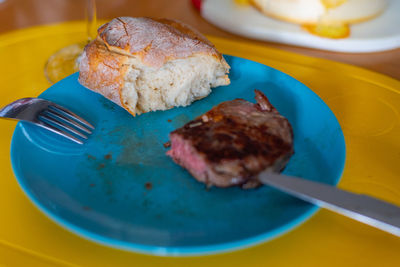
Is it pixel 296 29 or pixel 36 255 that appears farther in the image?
pixel 296 29

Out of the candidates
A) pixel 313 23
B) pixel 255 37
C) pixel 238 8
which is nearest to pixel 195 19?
pixel 238 8

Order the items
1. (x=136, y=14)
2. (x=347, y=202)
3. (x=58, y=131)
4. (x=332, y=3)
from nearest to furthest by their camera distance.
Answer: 1. (x=347, y=202)
2. (x=58, y=131)
3. (x=332, y=3)
4. (x=136, y=14)

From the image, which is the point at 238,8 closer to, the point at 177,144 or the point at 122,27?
the point at 122,27

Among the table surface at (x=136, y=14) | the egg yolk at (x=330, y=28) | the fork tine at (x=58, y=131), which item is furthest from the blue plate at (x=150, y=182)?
the egg yolk at (x=330, y=28)

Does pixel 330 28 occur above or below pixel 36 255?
above

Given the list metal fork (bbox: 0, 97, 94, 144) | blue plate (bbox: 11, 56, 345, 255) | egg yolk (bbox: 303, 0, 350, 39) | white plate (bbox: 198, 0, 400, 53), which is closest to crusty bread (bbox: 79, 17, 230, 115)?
blue plate (bbox: 11, 56, 345, 255)

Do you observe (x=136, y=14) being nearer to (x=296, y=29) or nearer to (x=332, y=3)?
(x=296, y=29)

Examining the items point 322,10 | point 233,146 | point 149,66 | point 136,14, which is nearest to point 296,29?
point 322,10
